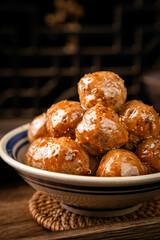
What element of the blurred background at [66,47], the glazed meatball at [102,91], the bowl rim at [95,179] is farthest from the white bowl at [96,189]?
the blurred background at [66,47]

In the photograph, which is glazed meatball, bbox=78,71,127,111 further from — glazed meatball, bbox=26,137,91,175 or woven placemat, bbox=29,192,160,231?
woven placemat, bbox=29,192,160,231

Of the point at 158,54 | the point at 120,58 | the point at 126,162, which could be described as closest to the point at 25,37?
the point at 120,58

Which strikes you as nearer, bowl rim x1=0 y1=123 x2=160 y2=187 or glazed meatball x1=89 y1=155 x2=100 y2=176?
bowl rim x1=0 y1=123 x2=160 y2=187

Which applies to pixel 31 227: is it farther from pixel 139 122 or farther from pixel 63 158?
pixel 139 122

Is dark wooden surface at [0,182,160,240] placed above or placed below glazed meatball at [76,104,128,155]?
below

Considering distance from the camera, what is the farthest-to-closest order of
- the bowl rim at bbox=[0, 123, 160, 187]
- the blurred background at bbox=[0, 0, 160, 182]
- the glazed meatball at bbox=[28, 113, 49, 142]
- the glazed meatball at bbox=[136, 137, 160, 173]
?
the blurred background at bbox=[0, 0, 160, 182] → the glazed meatball at bbox=[28, 113, 49, 142] → the glazed meatball at bbox=[136, 137, 160, 173] → the bowl rim at bbox=[0, 123, 160, 187]

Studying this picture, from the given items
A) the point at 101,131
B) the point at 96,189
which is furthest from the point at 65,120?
the point at 96,189

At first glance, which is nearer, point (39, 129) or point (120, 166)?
point (120, 166)

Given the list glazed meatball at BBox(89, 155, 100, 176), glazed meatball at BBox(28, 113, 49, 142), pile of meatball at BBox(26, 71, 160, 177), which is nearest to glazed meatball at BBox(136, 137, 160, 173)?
pile of meatball at BBox(26, 71, 160, 177)
